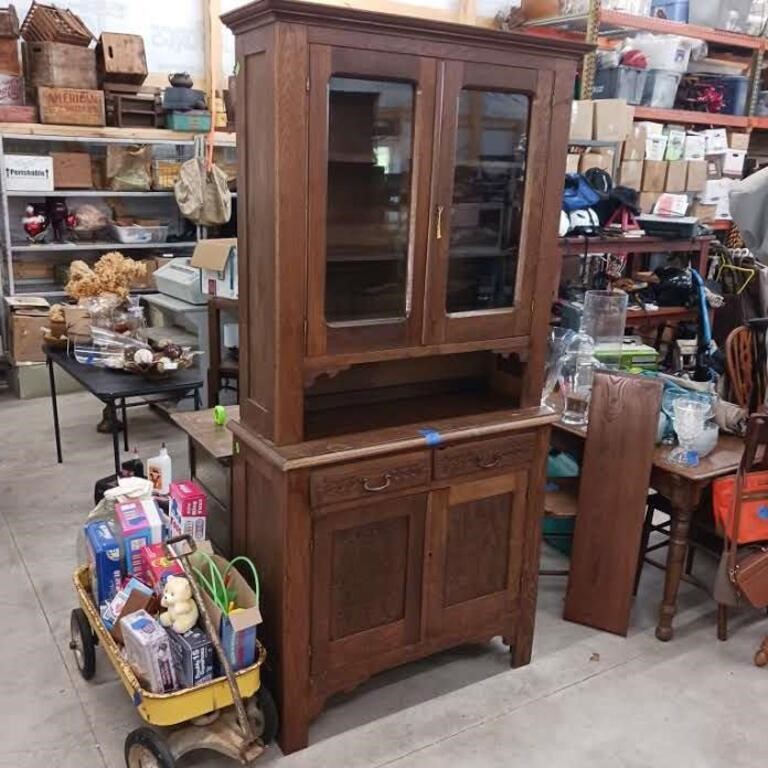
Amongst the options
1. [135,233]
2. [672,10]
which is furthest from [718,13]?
[135,233]

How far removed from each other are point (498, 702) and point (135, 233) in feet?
14.5

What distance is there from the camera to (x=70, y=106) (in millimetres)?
5188

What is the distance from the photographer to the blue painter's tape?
214 centimetres

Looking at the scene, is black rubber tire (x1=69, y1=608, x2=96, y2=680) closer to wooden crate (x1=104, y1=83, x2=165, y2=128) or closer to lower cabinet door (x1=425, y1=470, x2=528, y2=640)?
lower cabinet door (x1=425, y1=470, x2=528, y2=640)

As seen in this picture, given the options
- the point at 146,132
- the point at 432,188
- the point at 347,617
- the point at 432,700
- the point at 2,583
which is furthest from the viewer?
the point at 146,132

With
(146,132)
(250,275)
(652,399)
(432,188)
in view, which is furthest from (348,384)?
(146,132)

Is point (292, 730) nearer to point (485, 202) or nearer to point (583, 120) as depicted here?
point (485, 202)

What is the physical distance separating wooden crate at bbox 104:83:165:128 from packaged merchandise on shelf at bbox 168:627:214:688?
4.42m

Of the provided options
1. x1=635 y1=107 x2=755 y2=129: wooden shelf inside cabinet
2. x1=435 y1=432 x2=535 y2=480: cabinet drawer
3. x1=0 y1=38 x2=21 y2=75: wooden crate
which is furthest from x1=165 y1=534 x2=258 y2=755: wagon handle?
x1=635 y1=107 x2=755 y2=129: wooden shelf inside cabinet

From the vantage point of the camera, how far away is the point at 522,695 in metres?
2.43

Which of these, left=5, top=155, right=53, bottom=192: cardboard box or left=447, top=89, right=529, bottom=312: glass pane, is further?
left=5, top=155, right=53, bottom=192: cardboard box

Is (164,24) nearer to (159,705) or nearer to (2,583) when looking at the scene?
(2,583)

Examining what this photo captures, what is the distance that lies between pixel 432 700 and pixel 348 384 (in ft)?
3.27

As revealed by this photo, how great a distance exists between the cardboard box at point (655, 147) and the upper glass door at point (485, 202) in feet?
12.0
